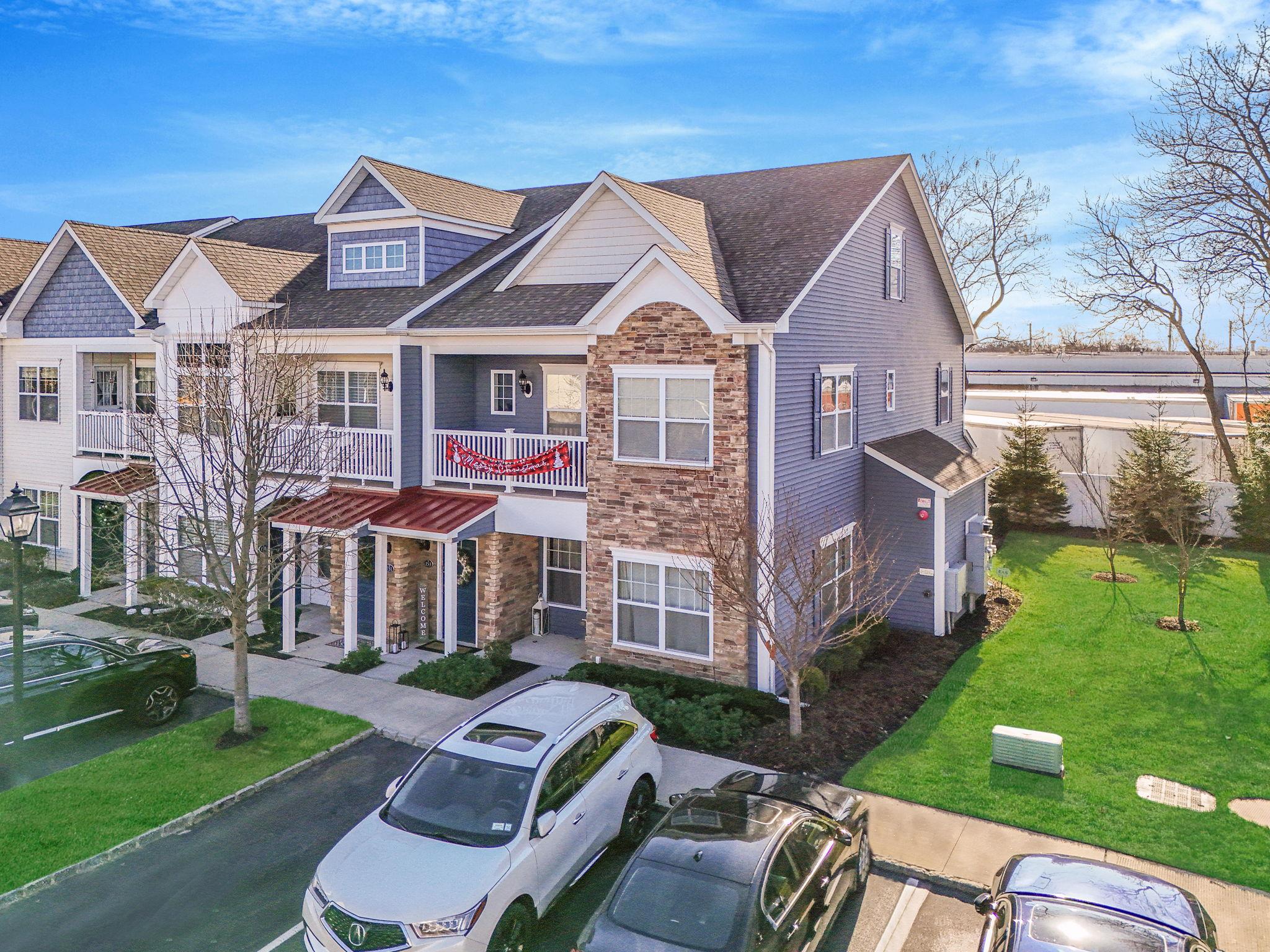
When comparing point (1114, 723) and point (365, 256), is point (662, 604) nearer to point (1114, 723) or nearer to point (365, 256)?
point (1114, 723)

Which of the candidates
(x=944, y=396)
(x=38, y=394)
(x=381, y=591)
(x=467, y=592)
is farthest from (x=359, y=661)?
(x=944, y=396)

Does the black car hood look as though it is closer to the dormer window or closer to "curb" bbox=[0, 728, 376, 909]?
"curb" bbox=[0, 728, 376, 909]

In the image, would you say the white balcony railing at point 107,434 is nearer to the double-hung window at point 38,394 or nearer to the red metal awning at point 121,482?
the red metal awning at point 121,482

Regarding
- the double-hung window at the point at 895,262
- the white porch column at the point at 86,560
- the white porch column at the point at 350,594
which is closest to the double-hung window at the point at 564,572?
the white porch column at the point at 350,594

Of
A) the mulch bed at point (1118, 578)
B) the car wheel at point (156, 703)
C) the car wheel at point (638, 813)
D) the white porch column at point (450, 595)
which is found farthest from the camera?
the mulch bed at point (1118, 578)

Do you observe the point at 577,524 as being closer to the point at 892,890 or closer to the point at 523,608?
the point at 523,608

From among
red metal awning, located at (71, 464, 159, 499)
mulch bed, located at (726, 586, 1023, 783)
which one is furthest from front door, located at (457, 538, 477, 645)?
red metal awning, located at (71, 464, 159, 499)
